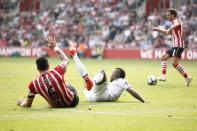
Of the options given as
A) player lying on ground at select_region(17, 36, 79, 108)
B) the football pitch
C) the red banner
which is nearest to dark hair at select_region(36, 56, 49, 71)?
player lying on ground at select_region(17, 36, 79, 108)

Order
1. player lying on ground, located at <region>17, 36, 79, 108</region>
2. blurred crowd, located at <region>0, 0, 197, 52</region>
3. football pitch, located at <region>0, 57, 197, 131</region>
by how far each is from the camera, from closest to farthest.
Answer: football pitch, located at <region>0, 57, 197, 131</region>
player lying on ground, located at <region>17, 36, 79, 108</region>
blurred crowd, located at <region>0, 0, 197, 52</region>

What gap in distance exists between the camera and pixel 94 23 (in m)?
47.1

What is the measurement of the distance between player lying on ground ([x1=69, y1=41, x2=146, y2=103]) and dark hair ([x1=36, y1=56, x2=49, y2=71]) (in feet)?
6.34

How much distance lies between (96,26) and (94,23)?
0.33 metres

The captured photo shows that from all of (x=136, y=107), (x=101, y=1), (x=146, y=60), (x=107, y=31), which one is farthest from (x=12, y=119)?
(x=101, y=1)

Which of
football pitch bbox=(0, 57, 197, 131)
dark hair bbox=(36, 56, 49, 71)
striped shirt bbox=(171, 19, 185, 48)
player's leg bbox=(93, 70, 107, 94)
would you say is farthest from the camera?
striped shirt bbox=(171, 19, 185, 48)

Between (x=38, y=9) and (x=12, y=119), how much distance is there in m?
41.7

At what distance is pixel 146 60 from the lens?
40.9m

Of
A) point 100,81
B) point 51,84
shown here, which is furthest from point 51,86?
point 100,81

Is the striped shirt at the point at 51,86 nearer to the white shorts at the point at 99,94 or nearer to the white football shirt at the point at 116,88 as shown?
the white shorts at the point at 99,94

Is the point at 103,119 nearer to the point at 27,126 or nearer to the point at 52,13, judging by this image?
the point at 27,126

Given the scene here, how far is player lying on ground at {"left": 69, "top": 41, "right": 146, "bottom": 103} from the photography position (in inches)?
627

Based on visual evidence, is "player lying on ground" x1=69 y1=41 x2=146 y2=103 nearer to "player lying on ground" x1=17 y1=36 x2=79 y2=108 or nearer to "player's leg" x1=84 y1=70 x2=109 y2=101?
"player's leg" x1=84 y1=70 x2=109 y2=101

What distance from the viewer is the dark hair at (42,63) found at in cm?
1410
